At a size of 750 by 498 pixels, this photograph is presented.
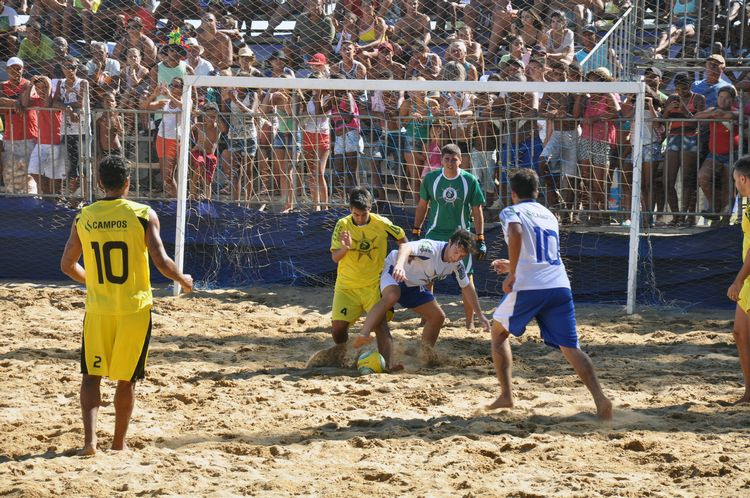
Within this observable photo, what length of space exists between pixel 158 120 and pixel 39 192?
1741mm

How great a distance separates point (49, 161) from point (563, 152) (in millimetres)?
6284

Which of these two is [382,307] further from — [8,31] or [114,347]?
[8,31]

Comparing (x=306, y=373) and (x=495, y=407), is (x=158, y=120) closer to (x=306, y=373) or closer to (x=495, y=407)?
(x=306, y=373)

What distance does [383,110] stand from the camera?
503 inches

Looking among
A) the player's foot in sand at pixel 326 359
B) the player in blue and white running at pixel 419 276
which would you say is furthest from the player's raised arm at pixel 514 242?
the player's foot in sand at pixel 326 359

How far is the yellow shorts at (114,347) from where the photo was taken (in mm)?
5875

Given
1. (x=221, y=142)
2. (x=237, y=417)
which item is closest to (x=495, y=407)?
(x=237, y=417)

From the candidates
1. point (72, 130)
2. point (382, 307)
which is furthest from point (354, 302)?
point (72, 130)

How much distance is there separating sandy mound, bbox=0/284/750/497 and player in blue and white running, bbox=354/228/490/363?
368mm

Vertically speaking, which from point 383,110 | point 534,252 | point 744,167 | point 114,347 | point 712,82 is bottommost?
point 114,347

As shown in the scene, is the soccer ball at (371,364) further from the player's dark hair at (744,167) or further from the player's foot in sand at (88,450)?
the player's dark hair at (744,167)

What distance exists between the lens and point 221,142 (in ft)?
42.0

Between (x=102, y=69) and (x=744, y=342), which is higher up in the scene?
(x=102, y=69)

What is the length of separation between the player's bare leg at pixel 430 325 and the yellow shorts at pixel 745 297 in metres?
2.40
